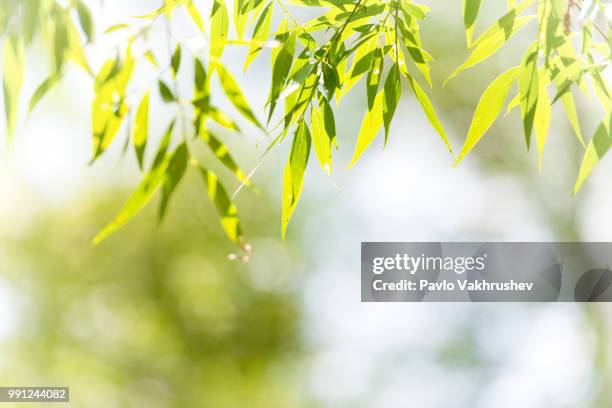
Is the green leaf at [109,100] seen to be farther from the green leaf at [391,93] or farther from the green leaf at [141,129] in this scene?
the green leaf at [391,93]

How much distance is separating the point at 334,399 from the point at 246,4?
2.61 m

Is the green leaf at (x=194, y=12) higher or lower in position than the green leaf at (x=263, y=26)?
A: lower

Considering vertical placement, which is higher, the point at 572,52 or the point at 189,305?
the point at 572,52

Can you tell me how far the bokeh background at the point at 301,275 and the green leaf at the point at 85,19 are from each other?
6.86 feet

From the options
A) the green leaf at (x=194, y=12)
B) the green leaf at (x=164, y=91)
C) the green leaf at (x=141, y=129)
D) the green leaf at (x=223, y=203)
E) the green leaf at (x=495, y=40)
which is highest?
the green leaf at (x=194, y=12)

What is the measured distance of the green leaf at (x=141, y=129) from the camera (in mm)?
414

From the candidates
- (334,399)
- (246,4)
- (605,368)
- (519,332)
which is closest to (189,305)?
(334,399)

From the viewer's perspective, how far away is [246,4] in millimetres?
595

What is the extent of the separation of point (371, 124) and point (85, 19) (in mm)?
321

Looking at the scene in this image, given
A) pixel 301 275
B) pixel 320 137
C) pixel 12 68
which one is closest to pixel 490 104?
pixel 320 137

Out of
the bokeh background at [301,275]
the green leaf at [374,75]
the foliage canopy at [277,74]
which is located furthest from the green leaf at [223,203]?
the bokeh background at [301,275]

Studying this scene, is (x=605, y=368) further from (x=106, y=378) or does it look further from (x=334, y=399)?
(x=106, y=378)

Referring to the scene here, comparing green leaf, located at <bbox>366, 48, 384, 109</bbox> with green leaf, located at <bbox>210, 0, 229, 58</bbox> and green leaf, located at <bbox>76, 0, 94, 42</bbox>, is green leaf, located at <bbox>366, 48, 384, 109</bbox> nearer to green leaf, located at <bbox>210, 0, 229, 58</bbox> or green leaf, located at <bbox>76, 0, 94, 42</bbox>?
green leaf, located at <bbox>210, 0, 229, 58</bbox>

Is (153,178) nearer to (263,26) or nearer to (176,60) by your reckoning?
(176,60)
